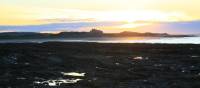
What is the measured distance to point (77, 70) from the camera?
28.8 metres

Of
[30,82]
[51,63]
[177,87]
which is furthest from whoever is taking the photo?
[51,63]

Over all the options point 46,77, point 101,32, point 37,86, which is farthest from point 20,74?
point 101,32

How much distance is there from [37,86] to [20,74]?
18.7 feet

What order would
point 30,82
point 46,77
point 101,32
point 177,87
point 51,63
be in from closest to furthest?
1. point 177,87
2. point 30,82
3. point 46,77
4. point 51,63
5. point 101,32

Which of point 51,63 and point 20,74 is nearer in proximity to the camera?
point 20,74

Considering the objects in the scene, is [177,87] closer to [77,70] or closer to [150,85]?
[150,85]

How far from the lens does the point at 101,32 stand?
632 feet

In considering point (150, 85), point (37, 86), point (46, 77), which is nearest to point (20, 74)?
point (46, 77)

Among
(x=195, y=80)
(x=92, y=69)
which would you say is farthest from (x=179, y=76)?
(x=92, y=69)

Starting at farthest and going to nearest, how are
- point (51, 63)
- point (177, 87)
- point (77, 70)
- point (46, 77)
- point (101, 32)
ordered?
point (101, 32), point (51, 63), point (77, 70), point (46, 77), point (177, 87)

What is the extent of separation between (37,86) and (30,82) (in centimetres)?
185

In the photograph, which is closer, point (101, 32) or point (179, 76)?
point (179, 76)

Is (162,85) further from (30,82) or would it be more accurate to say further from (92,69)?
(92,69)

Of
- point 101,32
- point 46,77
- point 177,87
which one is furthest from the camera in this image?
point 101,32
